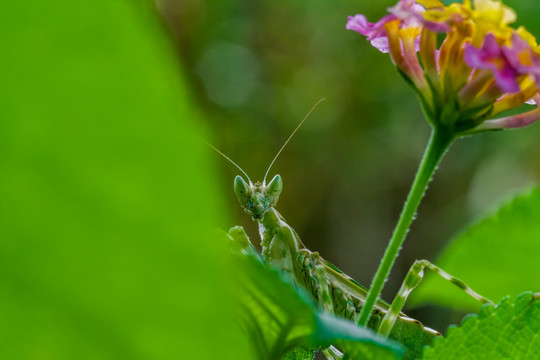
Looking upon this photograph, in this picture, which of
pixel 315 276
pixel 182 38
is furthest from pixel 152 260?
pixel 182 38

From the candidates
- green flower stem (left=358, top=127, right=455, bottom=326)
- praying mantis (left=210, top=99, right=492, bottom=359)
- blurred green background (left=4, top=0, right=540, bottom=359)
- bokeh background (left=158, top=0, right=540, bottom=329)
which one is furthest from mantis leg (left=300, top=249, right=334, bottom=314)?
bokeh background (left=158, top=0, right=540, bottom=329)

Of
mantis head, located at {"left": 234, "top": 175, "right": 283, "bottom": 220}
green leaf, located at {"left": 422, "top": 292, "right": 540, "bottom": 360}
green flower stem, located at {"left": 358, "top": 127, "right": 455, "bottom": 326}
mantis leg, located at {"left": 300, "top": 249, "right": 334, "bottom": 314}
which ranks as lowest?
mantis leg, located at {"left": 300, "top": 249, "right": 334, "bottom": 314}

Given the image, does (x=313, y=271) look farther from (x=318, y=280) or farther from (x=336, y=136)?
(x=336, y=136)

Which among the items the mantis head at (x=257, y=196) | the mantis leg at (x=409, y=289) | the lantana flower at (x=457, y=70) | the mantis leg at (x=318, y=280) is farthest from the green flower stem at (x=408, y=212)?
the mantis head at (x=257, y=196)

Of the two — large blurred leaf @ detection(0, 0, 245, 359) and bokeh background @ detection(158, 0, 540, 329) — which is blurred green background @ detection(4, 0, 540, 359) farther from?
bokeh background @ detection(158, 0, 540, 329)

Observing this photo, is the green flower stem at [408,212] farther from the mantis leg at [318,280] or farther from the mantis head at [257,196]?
the mantis head at [257,196]

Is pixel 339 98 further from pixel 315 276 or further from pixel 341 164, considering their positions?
pixel 315 276

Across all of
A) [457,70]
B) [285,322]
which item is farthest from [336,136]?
[285,322]
